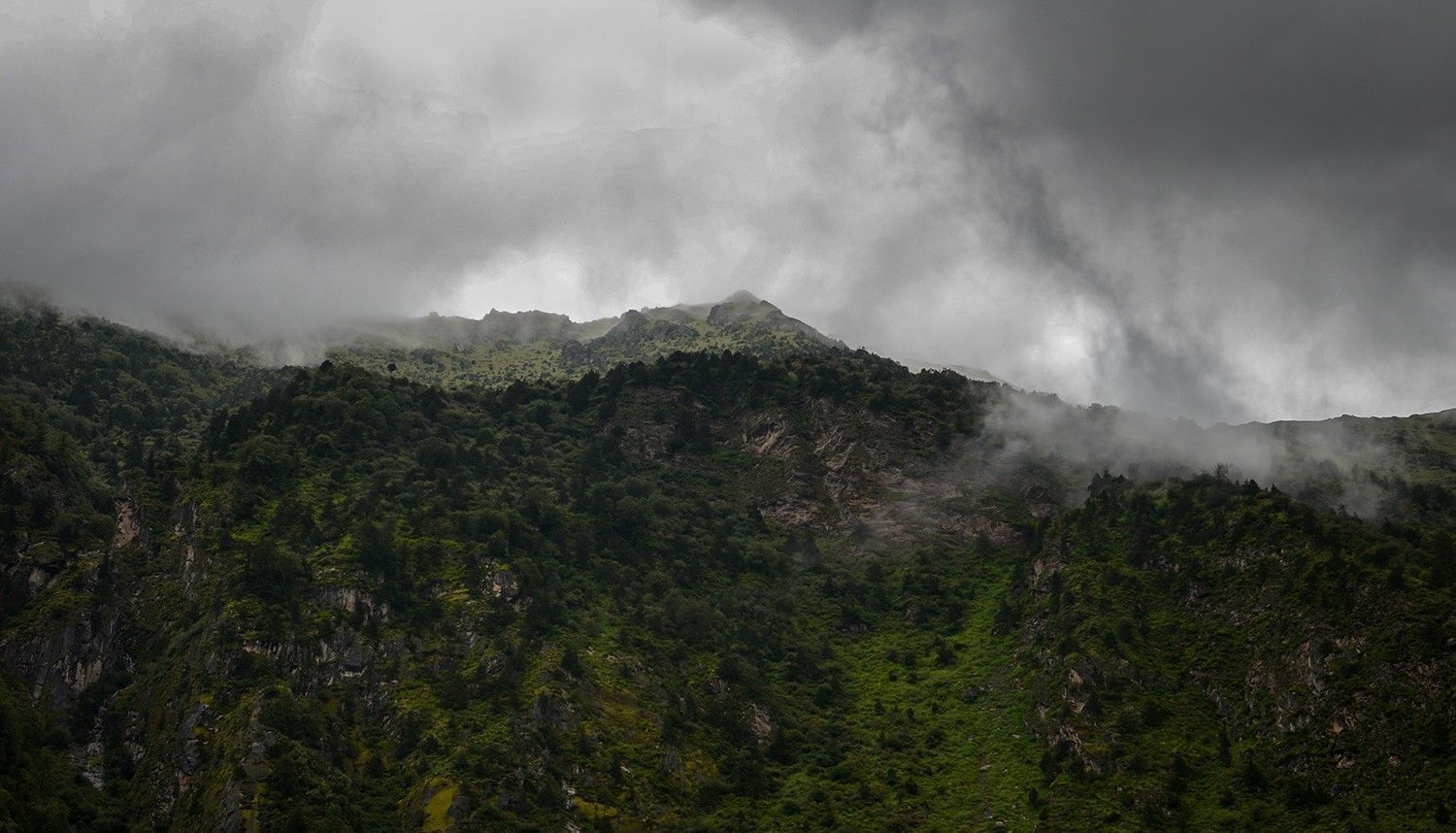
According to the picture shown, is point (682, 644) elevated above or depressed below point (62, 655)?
above

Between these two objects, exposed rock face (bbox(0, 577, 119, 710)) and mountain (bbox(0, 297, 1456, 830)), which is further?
exposed rock face (bbox(0, 577, 119, 710))

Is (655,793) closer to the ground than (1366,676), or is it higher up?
closer to the ground

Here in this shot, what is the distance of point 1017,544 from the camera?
169 metres

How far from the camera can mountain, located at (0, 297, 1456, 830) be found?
103750mm

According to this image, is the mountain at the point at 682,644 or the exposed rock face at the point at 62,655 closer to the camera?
the mountain at the point at 682,644

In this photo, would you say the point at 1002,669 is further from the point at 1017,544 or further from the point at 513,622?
the point at 513,622

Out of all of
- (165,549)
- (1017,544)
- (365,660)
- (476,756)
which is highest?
(1017,544)

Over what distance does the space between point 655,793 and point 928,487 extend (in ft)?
288

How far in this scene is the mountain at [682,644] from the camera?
103750mm

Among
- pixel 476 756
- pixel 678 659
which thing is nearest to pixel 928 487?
pixel 678 659

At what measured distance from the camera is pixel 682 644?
139 meters

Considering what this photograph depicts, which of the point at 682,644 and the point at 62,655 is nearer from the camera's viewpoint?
the point at 62,655

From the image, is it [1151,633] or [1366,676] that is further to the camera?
[1151,633]

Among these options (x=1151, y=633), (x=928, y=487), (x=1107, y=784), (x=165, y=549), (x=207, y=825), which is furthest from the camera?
(x=928, y=487)
